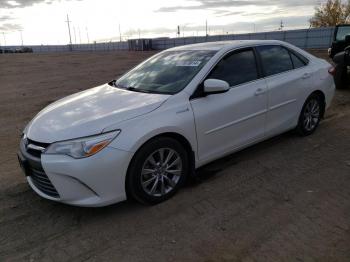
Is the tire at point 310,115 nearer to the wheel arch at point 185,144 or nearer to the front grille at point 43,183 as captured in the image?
the wheel arch at point 185,144

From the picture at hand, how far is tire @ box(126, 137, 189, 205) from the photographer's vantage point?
3.52m

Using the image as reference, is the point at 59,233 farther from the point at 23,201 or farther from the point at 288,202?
the point at 288,202

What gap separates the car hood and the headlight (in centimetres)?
6

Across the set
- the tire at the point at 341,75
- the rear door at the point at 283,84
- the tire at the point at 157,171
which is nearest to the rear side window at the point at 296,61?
the rear door at the point at 283,84

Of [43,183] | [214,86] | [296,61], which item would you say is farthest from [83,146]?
[296,61]

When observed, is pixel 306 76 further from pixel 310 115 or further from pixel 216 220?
pixel 216 220

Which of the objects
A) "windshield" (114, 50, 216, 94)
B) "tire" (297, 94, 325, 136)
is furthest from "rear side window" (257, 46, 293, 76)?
"windshield" (114, 50, 216, 94)

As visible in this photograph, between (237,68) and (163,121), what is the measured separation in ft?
4.88

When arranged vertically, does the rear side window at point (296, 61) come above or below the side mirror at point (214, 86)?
above

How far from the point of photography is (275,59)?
5.14 meters

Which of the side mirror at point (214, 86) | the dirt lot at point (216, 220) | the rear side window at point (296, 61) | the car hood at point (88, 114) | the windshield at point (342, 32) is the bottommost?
the dirt lot at point (216, 220)

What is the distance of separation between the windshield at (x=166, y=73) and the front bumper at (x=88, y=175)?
45.3 inches

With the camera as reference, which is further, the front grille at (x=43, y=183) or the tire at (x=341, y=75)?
the tire at (x=341, y=75)

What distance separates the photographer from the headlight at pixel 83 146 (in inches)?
129
